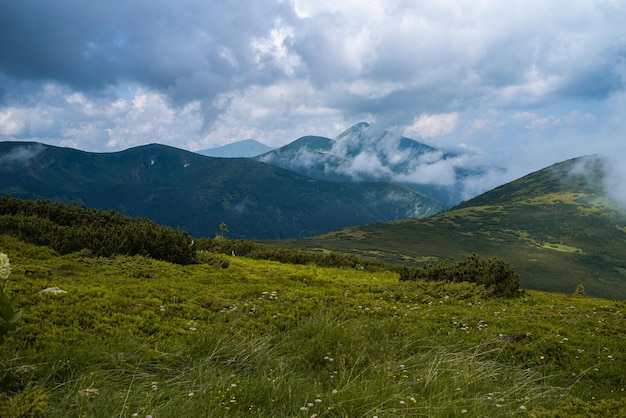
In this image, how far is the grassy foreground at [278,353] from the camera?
6207 mm

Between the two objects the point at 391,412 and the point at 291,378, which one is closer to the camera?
the point at 391,412

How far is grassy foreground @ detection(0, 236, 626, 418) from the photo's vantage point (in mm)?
6207

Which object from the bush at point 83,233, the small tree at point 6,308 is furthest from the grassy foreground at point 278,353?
the bush at point 83,233

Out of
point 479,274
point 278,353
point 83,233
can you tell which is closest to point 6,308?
point 278,353

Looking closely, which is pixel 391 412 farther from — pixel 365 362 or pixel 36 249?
pixel 36 249

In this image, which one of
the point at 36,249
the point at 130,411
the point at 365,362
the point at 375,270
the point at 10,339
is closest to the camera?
the point at 130,411

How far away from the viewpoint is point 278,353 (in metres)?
8.65

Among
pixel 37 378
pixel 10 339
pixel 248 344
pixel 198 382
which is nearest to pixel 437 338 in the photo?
pixel 248 344

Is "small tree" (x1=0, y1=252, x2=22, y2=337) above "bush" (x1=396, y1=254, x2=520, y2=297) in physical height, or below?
above

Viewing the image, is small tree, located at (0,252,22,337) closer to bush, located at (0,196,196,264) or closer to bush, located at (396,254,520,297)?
bush, located at (0,196,196,264)

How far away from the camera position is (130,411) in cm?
588

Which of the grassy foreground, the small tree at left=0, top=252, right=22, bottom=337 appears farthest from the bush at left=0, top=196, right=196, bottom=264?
the small tree at left=0, top=252, right=22, bottom=337

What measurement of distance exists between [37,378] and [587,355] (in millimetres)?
12378

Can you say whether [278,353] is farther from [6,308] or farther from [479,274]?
[479,274]
